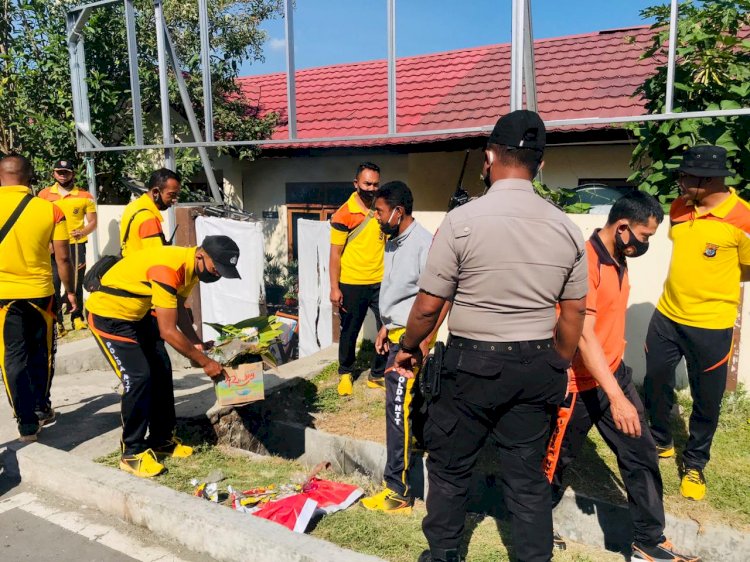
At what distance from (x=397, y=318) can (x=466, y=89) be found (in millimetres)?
6256

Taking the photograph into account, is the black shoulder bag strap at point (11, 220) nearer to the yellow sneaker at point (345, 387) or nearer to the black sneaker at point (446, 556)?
the yellow sneaker at point (345, 387)

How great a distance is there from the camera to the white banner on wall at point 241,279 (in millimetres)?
7192

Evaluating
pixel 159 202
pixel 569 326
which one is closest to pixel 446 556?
pixel 569 326

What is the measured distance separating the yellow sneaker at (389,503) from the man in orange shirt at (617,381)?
920mm

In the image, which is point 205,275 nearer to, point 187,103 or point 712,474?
point 712,474

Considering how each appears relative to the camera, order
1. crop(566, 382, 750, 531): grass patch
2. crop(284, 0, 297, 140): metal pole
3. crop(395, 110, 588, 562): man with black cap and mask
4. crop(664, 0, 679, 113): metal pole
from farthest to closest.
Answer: crop(284, 0, 297, 140): metal pole → crop(664, 0, 679, 113): metal pole → crop(566, 382, 750, 531): grass patch → crop(395, 110, 588, 562): man with black cap and mask

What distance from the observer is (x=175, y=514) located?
3.09 meters

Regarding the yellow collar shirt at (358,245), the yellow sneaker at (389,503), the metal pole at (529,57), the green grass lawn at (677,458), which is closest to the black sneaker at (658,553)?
the green grass lawn at (677,458)

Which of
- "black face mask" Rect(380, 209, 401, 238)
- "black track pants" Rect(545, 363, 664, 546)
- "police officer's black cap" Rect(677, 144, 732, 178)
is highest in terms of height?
"police officer's black cap" Rect(677, 144, 732, 178)

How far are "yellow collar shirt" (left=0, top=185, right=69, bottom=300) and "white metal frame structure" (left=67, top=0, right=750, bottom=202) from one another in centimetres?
228

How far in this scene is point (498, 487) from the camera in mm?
3840

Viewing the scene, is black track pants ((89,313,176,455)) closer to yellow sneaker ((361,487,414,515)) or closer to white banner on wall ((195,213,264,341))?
yellow sneaker ((361,487,414,515))

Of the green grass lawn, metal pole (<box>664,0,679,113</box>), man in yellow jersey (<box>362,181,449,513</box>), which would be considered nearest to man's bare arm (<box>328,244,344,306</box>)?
the green grass lawn

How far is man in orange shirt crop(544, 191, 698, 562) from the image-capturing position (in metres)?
2.87
